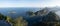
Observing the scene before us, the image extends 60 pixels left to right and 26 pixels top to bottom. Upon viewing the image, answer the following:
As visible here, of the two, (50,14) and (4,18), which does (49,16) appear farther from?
(4,18)

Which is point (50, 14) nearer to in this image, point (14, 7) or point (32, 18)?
point (32, 18)

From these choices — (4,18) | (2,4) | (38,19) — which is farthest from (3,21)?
(38,19)

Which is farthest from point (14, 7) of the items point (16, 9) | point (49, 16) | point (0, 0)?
point (49, 16)

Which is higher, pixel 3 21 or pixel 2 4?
pixel 2 4

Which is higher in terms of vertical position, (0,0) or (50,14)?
(0,0)

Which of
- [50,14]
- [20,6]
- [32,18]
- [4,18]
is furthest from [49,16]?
[4,18]

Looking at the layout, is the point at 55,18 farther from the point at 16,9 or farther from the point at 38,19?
the point at 16,9

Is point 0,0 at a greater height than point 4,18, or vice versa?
point 0,0

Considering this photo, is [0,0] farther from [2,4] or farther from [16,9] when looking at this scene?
[16,9]
